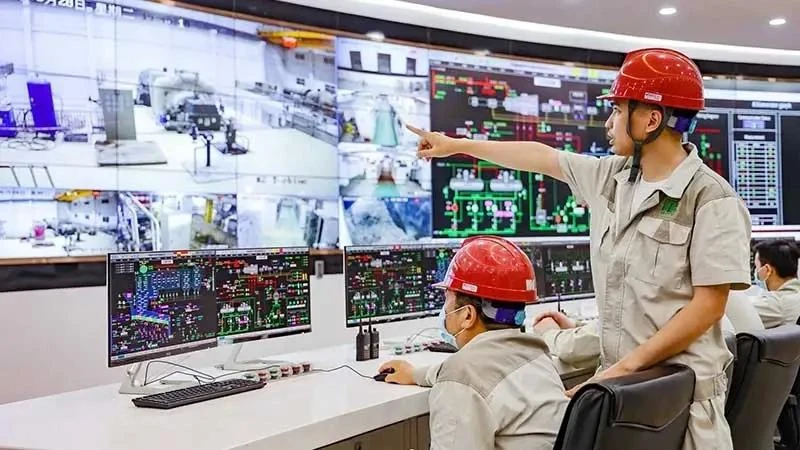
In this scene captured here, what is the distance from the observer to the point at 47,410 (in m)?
2.27

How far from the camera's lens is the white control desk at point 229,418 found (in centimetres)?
189

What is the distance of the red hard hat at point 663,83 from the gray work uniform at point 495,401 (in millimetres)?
756

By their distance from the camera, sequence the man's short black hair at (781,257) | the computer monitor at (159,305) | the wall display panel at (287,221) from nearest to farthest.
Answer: the computer monitor at (159,305), the man's short black hair at (781,257), the wall display panel at (287,221)

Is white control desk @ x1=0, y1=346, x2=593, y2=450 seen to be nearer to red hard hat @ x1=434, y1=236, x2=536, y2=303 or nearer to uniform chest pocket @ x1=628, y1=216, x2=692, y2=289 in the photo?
red hard hat @ x1=434, y1=236, x2=536, y2=303

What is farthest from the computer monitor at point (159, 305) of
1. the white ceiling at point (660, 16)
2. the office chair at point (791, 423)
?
the white ceiling at point (660, 16)

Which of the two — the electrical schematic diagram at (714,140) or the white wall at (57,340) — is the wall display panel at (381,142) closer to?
the white wall at (57,340)

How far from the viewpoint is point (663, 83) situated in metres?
2.11

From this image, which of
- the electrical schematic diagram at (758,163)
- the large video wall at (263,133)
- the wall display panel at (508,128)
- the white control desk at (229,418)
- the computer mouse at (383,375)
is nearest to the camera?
the white control desk at (229,418)

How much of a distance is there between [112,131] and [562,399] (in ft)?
11.2

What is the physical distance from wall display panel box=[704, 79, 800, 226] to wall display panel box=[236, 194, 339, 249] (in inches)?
143

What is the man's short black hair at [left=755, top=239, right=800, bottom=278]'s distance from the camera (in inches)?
159

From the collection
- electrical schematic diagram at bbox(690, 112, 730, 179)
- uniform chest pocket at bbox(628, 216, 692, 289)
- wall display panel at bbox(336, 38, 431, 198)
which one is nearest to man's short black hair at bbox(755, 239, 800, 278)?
uniform chest pocket at bbox(628, 216, 692, 289)

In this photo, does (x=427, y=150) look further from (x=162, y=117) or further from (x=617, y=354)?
(x=162, y=117)

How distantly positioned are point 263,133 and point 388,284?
222 cm
